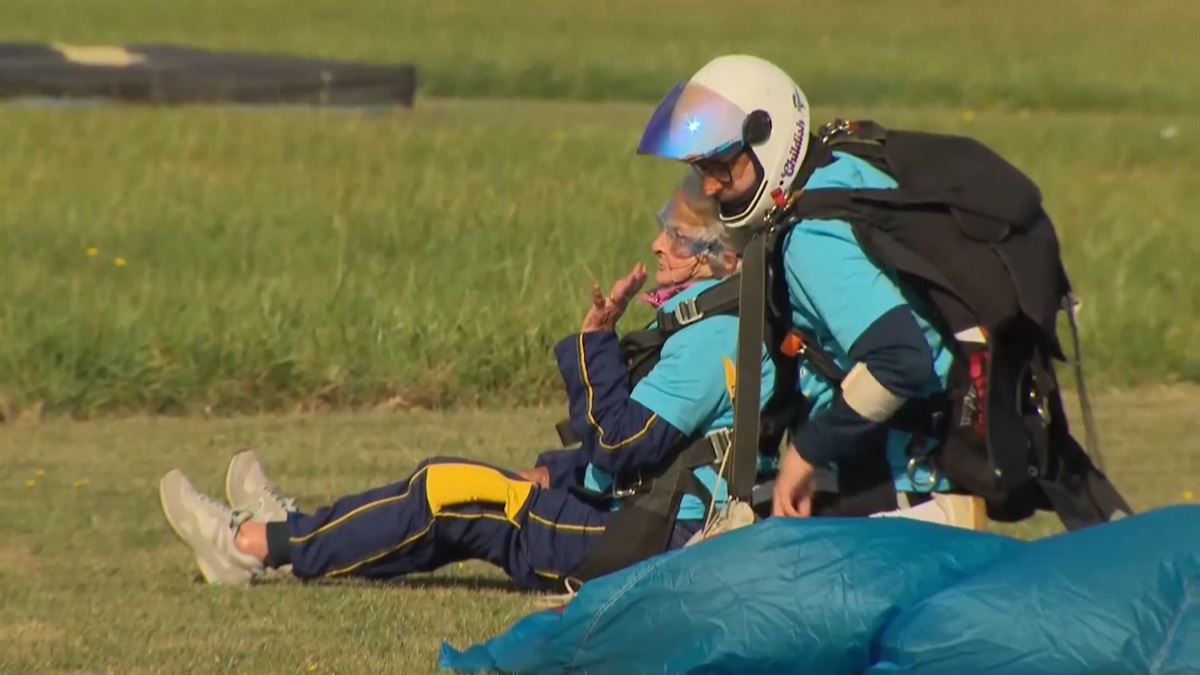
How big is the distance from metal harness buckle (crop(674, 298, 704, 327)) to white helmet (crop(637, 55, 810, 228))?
32cm

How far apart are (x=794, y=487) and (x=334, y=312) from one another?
5705mm

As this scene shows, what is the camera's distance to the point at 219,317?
34.1 ft

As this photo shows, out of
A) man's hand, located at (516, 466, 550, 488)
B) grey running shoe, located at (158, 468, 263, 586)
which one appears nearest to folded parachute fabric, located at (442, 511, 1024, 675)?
man's hand, located at (516, 466, 550, 488)

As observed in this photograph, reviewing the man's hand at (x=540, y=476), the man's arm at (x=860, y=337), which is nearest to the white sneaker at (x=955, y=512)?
the man's arm at (x=860, y=337)

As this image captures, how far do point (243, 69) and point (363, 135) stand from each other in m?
3.02

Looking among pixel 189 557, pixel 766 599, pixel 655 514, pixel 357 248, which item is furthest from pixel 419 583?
pixel 357 248

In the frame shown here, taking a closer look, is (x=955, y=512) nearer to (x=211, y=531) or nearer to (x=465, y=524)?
(x=465, y=524)

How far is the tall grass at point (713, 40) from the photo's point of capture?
83.9 feet

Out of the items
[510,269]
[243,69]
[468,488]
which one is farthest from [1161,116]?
[468,488]

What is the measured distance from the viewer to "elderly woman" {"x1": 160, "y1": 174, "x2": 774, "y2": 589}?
564cm

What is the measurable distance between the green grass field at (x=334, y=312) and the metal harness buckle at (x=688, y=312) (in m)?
0.90

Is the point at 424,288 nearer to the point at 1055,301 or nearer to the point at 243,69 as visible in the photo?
the point at 1055,301

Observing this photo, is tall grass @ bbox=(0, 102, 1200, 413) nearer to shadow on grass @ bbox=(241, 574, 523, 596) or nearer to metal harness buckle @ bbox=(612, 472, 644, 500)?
shadow on grass @ bbox=(241, 574, 523, 596)

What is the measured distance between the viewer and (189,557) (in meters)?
6.92
